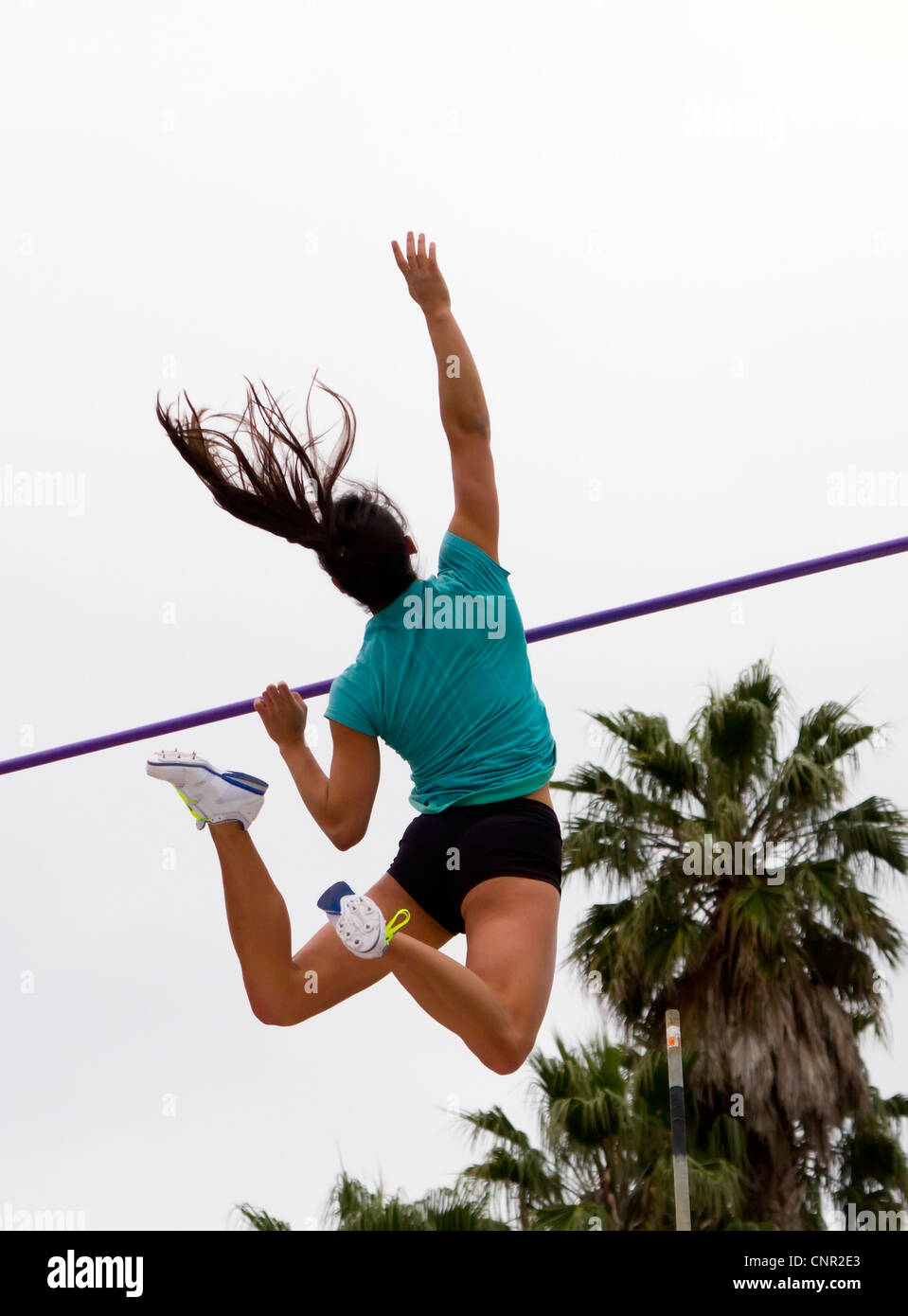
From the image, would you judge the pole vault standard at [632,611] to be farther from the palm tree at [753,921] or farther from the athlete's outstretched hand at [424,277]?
the palm tree at [753,921]

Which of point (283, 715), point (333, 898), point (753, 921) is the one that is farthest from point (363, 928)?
point (753, 921)

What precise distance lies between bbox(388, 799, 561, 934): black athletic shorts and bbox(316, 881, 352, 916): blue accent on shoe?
0.40 meters

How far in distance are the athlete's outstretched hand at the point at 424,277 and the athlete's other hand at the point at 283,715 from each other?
95 centimetres

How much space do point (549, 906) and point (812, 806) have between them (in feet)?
29.5

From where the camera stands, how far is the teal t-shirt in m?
3.46

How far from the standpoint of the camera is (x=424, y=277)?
366 cm

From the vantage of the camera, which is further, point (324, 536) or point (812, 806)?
point (812, 806)

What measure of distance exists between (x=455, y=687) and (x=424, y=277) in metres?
0.98

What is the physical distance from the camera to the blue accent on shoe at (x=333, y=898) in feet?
10.1

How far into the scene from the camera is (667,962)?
11.4m

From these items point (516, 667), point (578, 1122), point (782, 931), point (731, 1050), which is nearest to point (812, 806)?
point (782, 931)

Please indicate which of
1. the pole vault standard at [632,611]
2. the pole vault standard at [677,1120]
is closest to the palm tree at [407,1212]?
the pole vault standard at [677,1120]

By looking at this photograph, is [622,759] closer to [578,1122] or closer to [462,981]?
[578,1122]

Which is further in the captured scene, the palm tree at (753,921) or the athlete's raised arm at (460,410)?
the palm tree at (753,921)
